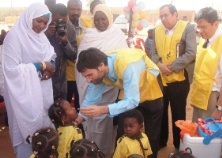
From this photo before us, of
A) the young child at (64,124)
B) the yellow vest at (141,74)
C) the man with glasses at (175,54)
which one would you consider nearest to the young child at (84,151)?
the young child at (64,124)

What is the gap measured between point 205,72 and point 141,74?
2.73 ft

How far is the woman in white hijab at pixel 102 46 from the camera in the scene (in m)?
3.57

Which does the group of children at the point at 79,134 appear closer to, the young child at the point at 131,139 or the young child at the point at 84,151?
the young child at the point at 131,139

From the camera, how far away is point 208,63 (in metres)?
3.05

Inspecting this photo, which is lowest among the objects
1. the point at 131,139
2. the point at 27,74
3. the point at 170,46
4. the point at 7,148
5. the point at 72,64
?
the point at 7,148

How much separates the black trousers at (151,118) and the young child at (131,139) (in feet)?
0.31

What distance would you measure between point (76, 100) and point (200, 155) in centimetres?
202

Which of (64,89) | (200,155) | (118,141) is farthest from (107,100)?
(200,155)

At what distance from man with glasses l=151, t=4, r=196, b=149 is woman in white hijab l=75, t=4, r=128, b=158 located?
502 mm

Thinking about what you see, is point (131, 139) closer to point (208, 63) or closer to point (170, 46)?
point (208, 63)

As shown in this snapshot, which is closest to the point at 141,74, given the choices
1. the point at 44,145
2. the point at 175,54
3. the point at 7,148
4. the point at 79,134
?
the point at 79,134

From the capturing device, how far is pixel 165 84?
11.7ft

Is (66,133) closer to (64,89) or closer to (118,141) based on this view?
(118,141)

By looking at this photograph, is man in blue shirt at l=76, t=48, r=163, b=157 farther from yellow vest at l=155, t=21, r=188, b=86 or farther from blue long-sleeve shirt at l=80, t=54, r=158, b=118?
yellow vest at l=155, t=21, r=188, b=86
